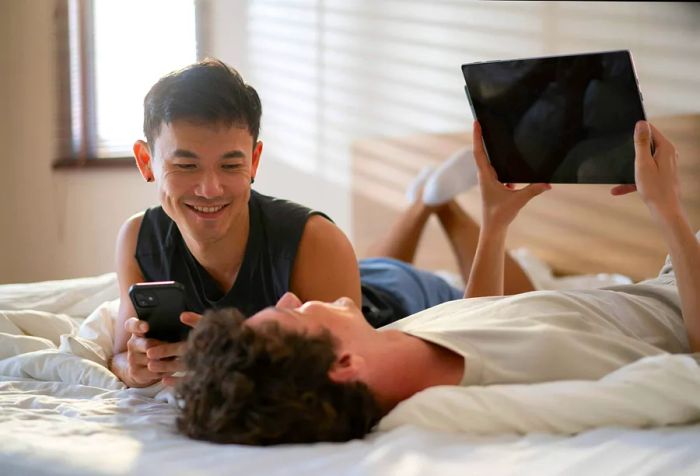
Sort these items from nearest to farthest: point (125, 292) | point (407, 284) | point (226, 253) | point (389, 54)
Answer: point (226, 253) < point (125, 292) < point (407, 284) < point (389, 54)

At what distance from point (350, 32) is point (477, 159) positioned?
2.14 metres

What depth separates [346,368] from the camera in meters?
1.07

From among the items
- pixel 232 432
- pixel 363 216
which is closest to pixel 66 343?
pixel 232 432

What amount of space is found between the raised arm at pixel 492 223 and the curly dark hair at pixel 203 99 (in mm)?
448

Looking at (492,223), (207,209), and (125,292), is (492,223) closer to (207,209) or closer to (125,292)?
(207,209)

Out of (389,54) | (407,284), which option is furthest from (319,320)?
(389,54)

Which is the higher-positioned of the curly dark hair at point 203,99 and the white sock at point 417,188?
the curly dark hair at point 203,99

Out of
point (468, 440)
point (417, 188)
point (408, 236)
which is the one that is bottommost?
point (408, 236)

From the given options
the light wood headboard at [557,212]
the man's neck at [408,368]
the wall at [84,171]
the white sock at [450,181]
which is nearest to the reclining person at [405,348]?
the man's neck at [408,368]

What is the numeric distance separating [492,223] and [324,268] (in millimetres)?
341

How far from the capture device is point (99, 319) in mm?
1868

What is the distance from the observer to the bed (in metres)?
0.95

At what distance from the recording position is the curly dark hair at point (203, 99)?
59.3 inches

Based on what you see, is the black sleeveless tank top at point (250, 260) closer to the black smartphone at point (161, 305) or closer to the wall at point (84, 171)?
the black smartphone at point (161, 305)
